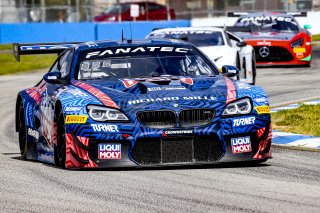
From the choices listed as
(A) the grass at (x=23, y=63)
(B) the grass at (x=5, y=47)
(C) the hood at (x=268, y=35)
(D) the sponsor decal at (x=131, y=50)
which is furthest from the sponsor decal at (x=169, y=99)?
(B) the grass at (x=5, y=47)

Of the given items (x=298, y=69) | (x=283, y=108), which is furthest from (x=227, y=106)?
(x=298, y=69)

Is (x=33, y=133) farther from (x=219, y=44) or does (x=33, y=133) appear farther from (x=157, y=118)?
(x=219, y=44)

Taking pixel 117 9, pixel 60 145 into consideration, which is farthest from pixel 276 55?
pixel 117 9

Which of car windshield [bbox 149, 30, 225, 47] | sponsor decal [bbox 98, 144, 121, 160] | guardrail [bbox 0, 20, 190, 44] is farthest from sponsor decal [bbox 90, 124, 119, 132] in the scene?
guardrail [bbox 0, 20, 190, 44]

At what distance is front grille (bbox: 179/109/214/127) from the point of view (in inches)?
368

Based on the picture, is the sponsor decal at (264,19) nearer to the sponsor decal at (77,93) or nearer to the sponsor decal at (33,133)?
the sponsor decal at (33,133)

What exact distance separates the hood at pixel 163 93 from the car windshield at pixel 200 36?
9.76 m

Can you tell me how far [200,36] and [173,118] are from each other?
35.8 feet

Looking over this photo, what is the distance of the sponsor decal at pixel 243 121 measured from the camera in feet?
31.0

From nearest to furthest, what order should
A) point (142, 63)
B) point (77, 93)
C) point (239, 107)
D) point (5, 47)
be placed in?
point (239, 107)
point (77, 93)
point (142, 63)
point (5, 47)

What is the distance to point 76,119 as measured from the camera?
9.41m

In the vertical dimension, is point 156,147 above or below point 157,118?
below

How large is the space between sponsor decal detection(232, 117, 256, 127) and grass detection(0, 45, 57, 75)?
2235 centimetres

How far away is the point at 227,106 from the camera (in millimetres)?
9484
